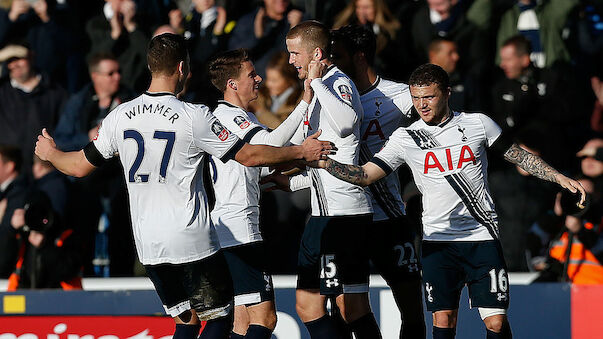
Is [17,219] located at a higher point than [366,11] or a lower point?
lower

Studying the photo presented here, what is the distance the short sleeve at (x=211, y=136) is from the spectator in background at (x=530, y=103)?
3.98 meters

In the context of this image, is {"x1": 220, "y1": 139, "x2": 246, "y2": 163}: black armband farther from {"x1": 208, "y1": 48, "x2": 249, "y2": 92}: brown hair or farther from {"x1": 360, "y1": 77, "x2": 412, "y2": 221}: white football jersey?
{"x1": 360, "y1": 77, "x2": 412, "y2": 221}: white football jersey

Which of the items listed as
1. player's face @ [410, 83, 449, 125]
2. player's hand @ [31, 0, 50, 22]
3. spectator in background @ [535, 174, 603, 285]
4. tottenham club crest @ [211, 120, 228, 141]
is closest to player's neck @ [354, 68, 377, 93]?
player's face @ [410, 83, 449, 125]

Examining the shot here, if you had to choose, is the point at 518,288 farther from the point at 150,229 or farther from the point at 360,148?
the point at 150,229

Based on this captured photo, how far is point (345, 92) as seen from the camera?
681 cm

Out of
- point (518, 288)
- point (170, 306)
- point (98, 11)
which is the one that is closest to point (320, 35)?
point (170, 306)

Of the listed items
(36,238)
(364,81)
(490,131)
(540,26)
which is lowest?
(36,238)

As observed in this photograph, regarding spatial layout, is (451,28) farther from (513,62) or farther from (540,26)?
(513,62)

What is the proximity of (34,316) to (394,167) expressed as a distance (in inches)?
143

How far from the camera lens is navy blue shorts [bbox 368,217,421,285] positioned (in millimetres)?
7371

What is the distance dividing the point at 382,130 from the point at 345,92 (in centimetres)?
75

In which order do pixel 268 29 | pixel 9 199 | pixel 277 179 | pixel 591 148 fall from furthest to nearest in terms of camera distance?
pixel 268 29 < pixel 9 199 < pixel 591 148 < pixel 277 179

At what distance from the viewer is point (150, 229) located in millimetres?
6512

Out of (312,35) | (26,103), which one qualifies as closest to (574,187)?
(312,35)
